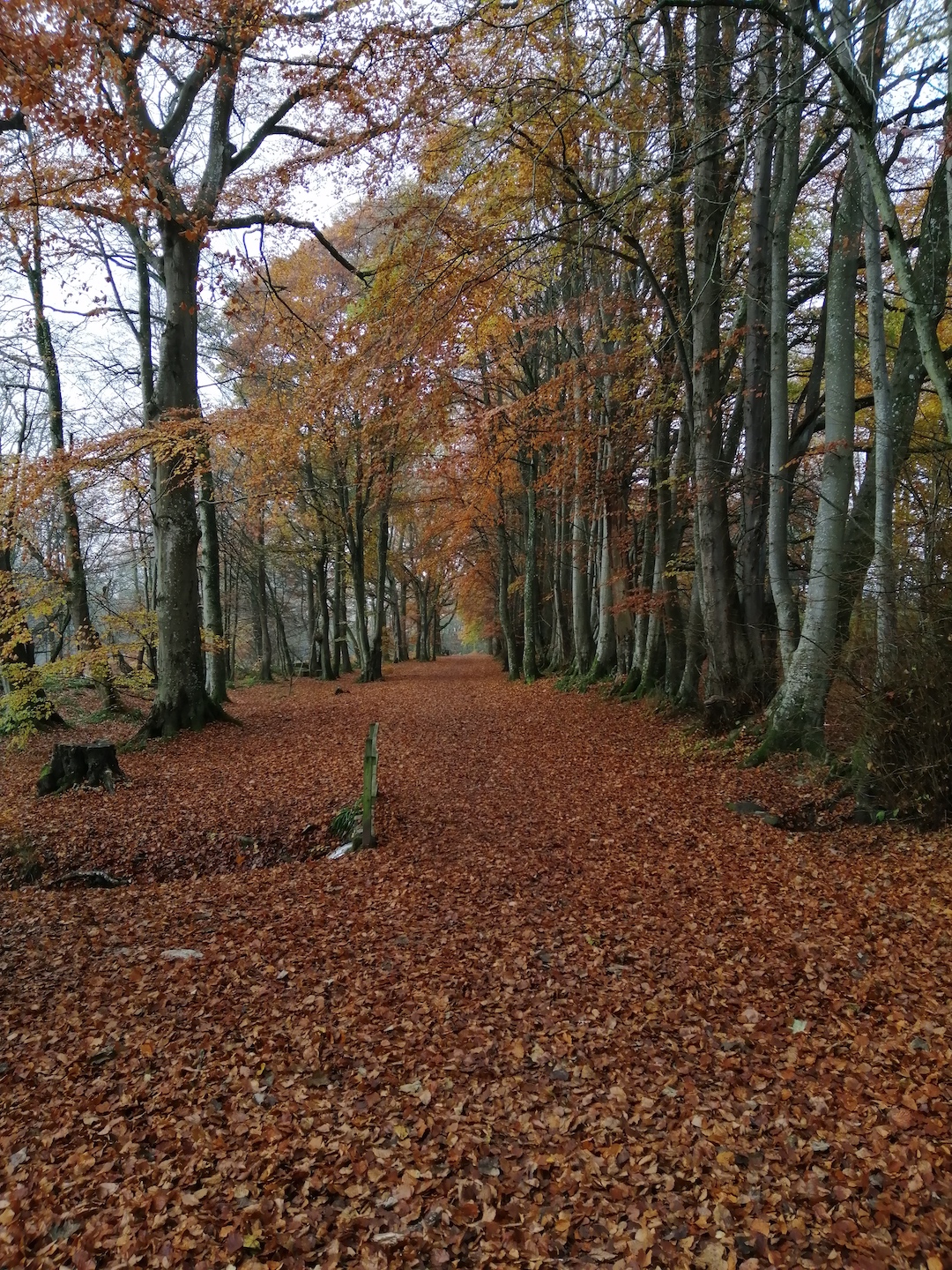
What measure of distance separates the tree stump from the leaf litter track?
2.24 metres

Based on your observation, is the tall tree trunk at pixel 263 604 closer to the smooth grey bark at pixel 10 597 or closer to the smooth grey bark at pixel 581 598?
the smooth grey bark at pixel 10 597

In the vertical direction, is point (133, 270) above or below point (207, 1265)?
above

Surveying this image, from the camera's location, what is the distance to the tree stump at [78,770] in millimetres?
7820

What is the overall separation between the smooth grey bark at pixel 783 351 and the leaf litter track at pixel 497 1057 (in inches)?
108

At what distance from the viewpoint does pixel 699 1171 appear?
241 cm

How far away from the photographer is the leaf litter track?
2232mm

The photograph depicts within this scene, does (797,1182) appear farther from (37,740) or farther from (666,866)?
(37,740)

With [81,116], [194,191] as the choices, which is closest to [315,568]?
[194,191]

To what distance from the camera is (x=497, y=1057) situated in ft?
10.4

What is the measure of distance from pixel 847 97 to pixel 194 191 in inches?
385

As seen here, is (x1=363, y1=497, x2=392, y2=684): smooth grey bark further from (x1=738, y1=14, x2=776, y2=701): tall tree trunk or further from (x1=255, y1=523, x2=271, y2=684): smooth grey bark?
(x1=738, y1=14, x2=776, y2=701): tall tree trunk

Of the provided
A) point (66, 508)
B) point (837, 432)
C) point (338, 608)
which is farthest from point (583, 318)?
point (338, 608)

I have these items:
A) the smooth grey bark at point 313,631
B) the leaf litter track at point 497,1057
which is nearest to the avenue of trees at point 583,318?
the leaf litter track at point 497,1057

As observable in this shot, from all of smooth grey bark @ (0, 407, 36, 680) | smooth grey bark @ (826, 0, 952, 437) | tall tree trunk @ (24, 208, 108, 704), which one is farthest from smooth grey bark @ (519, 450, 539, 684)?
smooth grey bark @ (826, 0, 952, 437)
